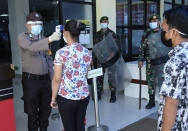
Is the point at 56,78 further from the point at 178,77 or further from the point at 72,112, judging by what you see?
the point at 178,77

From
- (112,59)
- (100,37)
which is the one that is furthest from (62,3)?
(112,59)

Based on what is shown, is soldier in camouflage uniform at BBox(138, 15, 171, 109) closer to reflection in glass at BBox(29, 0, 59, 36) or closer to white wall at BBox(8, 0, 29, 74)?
reflection in glass at BBox(29, 0, 59, 36)

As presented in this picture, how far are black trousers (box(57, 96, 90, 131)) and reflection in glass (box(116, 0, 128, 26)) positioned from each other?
13.6ft

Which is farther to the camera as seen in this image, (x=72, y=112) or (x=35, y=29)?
(x=35, y=29)

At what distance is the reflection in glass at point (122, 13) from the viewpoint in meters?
5.65

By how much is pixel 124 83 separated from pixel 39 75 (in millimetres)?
1995

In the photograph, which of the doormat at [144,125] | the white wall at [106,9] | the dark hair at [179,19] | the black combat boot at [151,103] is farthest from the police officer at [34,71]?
the white wall at [106,9]

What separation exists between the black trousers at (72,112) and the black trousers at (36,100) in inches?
19.1

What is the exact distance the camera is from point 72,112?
1.79 meters

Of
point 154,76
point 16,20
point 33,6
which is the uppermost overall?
point 33,6

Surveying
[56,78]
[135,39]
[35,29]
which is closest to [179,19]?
[56,78]

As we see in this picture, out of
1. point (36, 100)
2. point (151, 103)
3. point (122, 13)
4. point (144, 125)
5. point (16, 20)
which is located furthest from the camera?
point (16, 20)

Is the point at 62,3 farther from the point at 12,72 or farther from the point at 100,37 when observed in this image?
the point at 12,72

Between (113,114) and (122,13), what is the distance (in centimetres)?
328
